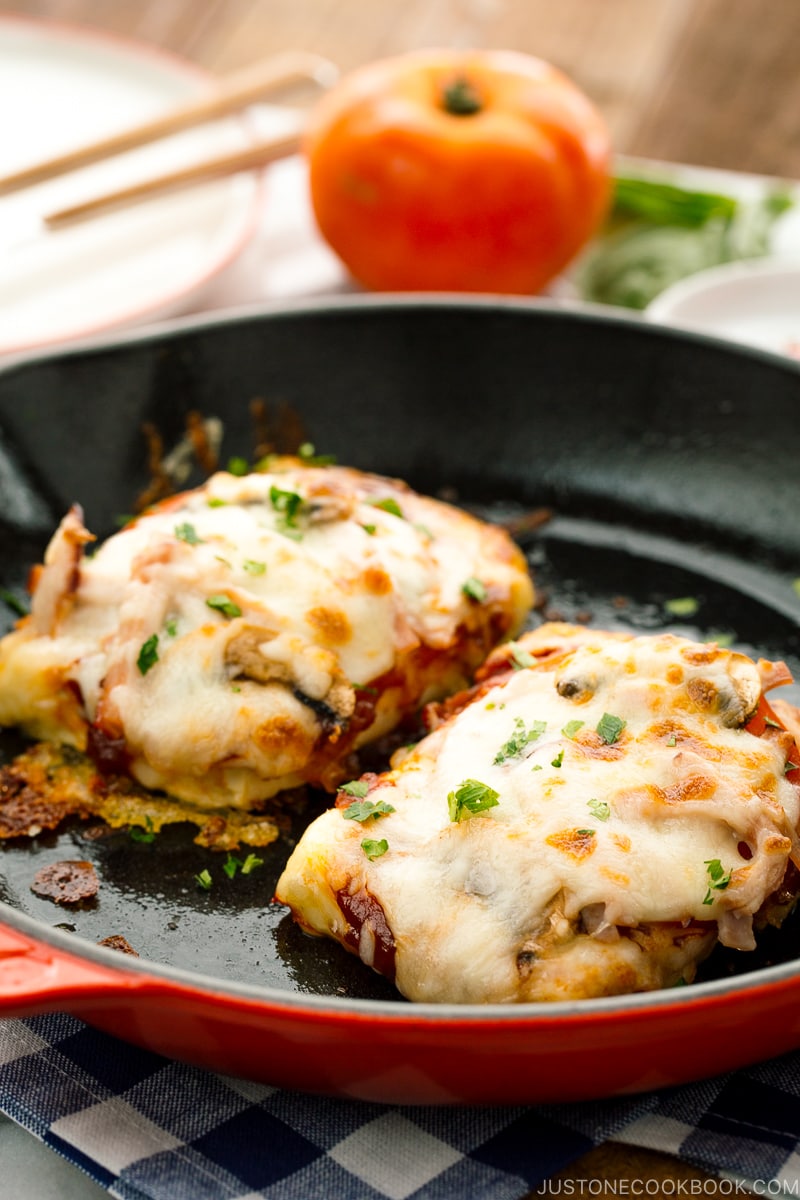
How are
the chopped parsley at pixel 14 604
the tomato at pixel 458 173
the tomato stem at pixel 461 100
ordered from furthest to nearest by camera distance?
1. the tomato stem at pixel 461 100
2. the tomato at pixel 458 173
3. the chopped parsley at pixel 14 604

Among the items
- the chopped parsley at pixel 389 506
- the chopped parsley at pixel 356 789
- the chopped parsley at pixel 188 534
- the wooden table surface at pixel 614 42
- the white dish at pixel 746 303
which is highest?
the wooden table surface at pixel 614 42

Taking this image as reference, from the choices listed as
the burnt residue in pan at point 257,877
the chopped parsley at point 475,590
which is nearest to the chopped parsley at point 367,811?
the burnt residue in pan at point 257,877

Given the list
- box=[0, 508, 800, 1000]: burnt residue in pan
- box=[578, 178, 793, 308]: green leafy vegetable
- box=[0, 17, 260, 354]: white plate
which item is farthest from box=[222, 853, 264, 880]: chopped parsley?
box=[578, 178, 793, 308]: green leafy vegetable

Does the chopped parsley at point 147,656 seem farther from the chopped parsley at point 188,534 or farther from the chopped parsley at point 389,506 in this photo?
the chopped parsley at point 389,506

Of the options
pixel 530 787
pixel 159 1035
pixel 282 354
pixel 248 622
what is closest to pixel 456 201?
pixel 282 354

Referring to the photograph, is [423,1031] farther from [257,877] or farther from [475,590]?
[475,590]

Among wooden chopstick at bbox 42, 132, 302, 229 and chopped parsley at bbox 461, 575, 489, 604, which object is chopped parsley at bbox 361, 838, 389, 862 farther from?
wooden chopstick at bbox 42, 132, 302, 229
